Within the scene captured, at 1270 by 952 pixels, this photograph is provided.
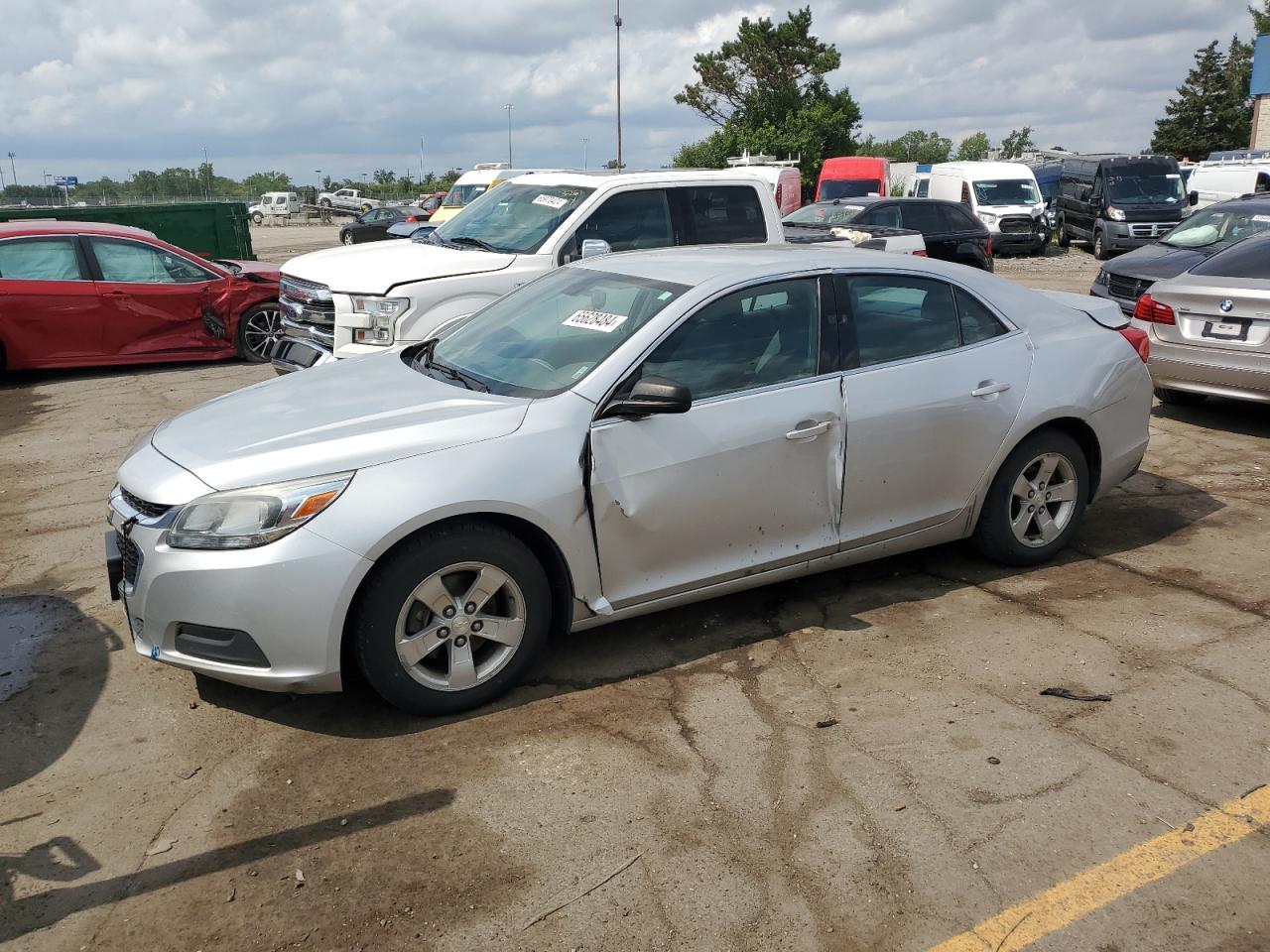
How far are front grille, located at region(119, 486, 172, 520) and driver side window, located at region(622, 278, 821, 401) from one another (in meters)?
1.71

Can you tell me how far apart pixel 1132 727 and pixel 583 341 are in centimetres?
253

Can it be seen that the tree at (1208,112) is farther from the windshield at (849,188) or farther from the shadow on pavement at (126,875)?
the shadow on pavement at (126,875)

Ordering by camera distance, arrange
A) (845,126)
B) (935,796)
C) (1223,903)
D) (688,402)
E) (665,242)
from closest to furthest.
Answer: (1223,903), (935,796), (688,402), (665,242), (845,126)

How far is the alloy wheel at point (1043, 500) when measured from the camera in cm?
514

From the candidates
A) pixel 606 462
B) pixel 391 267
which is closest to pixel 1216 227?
pixel 391 267

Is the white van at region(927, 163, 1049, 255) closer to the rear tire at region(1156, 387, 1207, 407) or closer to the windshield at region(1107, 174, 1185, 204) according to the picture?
the windshield at region(1107, 174, 1185, 204)

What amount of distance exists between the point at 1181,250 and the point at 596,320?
8.68m

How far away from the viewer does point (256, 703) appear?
160 inches

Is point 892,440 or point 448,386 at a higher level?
point 448,386

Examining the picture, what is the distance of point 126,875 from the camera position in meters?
3.07

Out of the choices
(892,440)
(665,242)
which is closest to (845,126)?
(665,242)

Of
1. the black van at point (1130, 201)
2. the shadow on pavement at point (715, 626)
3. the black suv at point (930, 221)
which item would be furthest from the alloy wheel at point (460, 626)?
the black van at point (1130, 201)

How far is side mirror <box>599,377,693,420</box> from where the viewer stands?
391 centimetres

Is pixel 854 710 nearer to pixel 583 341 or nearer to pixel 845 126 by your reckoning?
pixel 583 341
